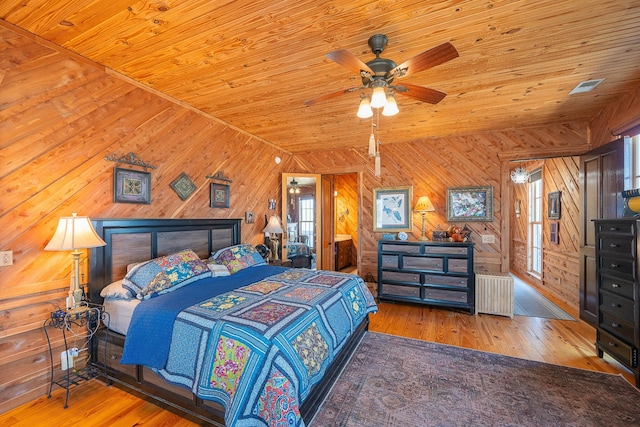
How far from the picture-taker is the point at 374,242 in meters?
5.02

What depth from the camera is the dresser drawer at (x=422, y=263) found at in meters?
4.03

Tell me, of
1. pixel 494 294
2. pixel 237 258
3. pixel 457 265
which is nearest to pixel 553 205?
pixel 494 294

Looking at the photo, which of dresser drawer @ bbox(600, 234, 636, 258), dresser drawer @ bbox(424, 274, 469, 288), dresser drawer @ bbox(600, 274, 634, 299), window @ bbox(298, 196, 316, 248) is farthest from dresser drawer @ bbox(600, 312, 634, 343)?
window @ bbox(298, 196, 316, 248)

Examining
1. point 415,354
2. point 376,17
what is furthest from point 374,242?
point 376,17

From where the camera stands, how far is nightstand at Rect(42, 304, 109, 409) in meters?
2.09

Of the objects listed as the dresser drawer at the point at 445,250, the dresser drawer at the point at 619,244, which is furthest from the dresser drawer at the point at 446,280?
the dresser drawer at the point at 619,244

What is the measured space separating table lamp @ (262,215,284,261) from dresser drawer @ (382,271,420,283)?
1838 mm

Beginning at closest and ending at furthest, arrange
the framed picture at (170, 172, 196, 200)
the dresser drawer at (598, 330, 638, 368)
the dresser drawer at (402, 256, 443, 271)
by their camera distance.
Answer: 1. the dresser drawer at (598, 330, 638, 368)
2. the framed picture at (170, 172, 196, 200)
3. the dresser drawer at (402, 256, 443, 271)

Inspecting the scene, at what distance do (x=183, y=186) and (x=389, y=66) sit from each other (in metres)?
2.67

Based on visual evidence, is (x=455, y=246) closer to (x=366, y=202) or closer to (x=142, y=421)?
(x=366, y=202)

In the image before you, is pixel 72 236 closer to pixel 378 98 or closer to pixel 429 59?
pixel 378 98

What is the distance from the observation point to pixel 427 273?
409cm

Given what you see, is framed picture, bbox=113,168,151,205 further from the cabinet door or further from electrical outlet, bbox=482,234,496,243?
the cabinet door

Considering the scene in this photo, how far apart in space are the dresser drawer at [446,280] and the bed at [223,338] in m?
1.52
